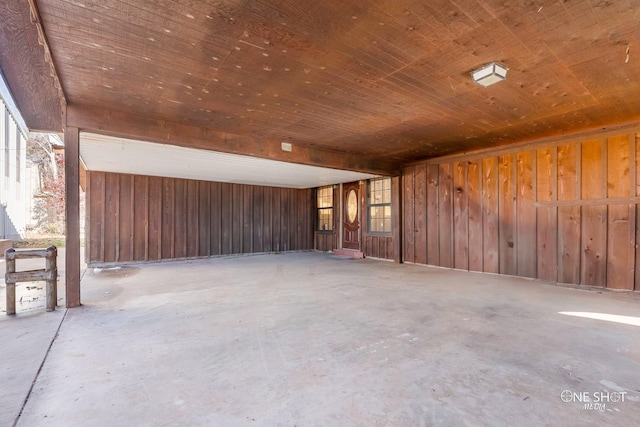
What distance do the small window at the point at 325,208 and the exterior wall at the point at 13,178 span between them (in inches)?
462

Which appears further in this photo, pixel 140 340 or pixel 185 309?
pixel 185 309

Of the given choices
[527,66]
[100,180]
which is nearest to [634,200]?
[527,66]

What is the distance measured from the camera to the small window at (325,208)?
33.6ft

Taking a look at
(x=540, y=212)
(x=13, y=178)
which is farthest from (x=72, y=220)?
(x=13, y=178)

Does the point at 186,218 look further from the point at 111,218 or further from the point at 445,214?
the point at 445,214

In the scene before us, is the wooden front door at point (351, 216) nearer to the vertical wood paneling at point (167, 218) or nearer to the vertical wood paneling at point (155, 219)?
the vertical wood paneling at point (167, 218)

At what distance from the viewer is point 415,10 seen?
204 centimetres

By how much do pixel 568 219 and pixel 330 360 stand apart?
494 cm

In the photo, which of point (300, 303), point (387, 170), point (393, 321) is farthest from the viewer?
point (387, 170)

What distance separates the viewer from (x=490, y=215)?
5.94 meters

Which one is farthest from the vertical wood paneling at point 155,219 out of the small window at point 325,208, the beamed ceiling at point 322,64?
the small window at point 325,208

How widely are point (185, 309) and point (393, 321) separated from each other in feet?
7.97

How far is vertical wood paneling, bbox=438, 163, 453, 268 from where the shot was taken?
21.6 ft

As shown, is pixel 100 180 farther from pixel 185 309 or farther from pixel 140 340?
pixel 140 340
